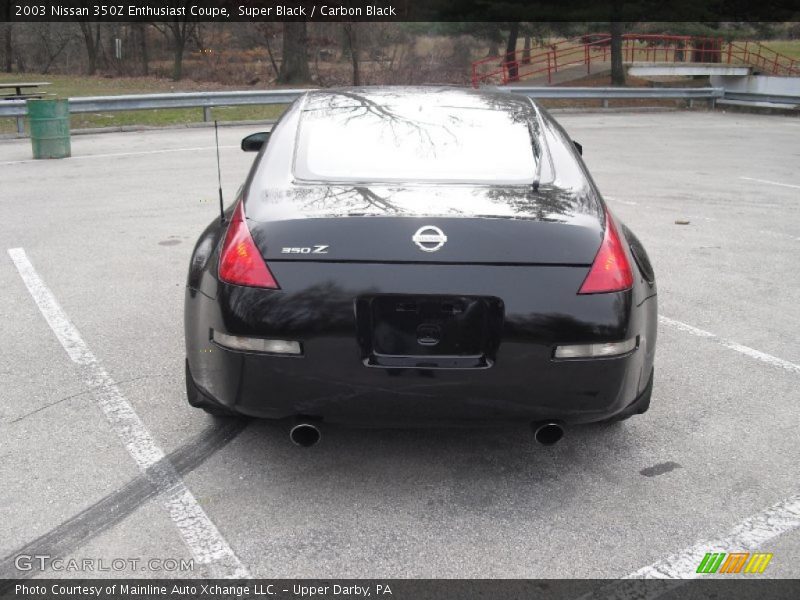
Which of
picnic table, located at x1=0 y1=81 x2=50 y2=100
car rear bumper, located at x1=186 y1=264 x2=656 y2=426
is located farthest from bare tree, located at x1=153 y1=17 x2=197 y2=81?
car rear bumper, located at x1=186 y1=264 x2=656 y2=426

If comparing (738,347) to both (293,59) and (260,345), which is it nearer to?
(260,345)

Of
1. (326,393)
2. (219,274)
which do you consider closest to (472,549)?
(326,393)

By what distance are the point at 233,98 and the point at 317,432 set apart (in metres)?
17.3

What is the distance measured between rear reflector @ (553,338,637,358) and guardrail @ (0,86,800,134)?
9627 millimetres

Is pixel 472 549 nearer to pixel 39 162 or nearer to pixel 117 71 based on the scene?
pixel 39 162

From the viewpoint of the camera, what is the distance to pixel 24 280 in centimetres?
642

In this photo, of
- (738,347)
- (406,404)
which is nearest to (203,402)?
(406,404)

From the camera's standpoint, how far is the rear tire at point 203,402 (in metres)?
3.45

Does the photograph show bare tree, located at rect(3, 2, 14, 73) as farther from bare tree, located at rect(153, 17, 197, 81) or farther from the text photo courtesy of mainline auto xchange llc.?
the text photo courtesy of mainline auto xchange llc.

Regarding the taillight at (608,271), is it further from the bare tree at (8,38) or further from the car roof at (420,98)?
the bare tree at (8,38)

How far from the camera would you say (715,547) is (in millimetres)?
3037

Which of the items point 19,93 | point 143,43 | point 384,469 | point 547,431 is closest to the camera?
point 547,431

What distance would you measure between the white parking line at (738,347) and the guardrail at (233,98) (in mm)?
7369

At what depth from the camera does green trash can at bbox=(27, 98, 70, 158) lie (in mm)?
13148
